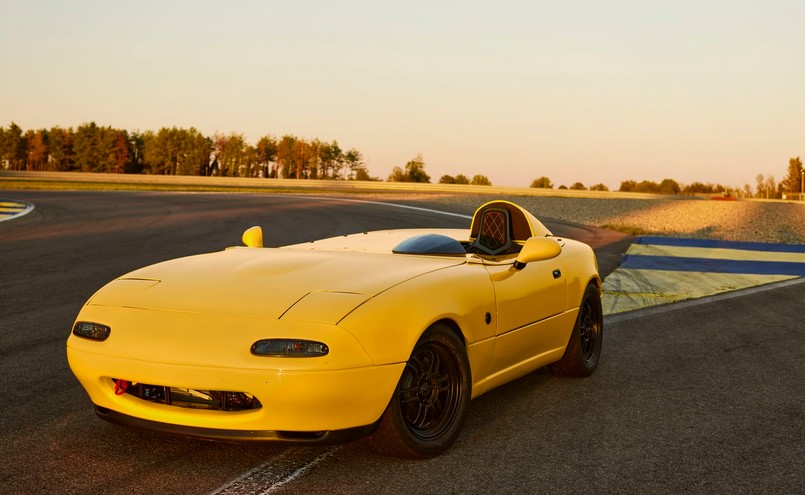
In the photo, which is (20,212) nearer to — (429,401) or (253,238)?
Answer: (253,238)

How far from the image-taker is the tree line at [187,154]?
11538 centimetres

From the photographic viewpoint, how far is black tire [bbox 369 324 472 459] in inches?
158

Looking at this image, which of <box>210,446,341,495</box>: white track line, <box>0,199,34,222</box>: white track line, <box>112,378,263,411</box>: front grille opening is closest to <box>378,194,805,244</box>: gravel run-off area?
<box>0,199,34,222</box>: white track line

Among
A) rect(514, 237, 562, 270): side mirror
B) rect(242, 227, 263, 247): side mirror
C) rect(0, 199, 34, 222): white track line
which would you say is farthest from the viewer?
rect(0, 199, 34, 222): white track line

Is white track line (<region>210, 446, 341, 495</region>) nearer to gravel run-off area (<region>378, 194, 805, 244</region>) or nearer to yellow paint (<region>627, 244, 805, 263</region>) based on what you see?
yellow paint (<region>627, 244, 805, 263</region>)

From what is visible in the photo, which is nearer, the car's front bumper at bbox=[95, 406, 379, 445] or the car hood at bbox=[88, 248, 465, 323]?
the car's front bumper at bbox=[95, 406, 379, 445]

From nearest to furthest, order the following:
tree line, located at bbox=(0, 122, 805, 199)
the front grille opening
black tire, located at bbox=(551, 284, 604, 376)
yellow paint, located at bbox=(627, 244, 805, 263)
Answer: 1. the front grille opening
2. black tire, located at bbox=(551, 284, 604, 376)
3. yellow paint, located at bbox=(627, 244, 805, 263)
4. tree line, located at bbox=(0, 122, 805, 199)

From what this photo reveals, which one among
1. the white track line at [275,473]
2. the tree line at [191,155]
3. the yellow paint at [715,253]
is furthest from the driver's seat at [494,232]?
the tree line at [191,155]

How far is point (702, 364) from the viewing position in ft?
21.9

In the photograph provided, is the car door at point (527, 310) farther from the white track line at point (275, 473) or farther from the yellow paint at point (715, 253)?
the yellow paint at point (715, 253)

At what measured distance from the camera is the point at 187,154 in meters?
115

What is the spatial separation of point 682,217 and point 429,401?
2307 cm

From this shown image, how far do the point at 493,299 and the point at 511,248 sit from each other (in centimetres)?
116

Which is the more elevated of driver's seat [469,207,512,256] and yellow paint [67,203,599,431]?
driver's seat [469,207,512,256]
